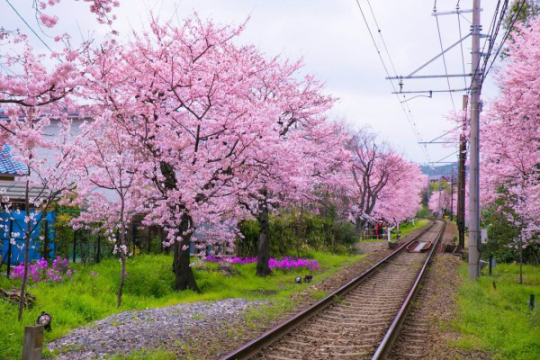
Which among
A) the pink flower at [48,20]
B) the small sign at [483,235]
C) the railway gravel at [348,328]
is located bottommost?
the railway gravel at [348,328]

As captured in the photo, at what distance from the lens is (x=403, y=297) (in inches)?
534

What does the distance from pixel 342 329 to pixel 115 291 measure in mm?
6336

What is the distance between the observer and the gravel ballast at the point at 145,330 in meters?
7.80

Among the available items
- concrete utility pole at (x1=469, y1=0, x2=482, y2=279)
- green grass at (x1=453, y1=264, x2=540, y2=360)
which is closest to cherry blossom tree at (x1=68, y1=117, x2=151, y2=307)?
green grass at (x1=453, y1=264, x2=540, y2=360)

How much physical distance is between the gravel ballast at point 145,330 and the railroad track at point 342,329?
1.28 m

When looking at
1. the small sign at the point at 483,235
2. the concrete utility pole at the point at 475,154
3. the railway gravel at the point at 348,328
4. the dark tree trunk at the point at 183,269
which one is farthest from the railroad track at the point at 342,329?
the dark tree trunk at the point at 183,269

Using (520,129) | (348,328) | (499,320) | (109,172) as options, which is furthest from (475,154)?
(109,172)

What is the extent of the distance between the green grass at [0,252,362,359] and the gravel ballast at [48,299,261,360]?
18.8 inches

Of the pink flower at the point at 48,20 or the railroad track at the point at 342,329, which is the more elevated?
the pink flower at the point at 48,20

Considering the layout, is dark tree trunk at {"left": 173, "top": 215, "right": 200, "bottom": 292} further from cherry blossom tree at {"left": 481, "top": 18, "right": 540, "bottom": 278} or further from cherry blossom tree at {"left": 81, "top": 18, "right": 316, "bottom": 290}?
cherry blossom tree at {"left": 481, "top": 18, "right": 540, "bottom": 278}

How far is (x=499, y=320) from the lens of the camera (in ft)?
34.9

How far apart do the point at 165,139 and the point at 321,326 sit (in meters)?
6.39

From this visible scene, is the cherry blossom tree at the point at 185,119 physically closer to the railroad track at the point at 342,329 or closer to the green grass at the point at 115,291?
the green grass at the point at 115,291

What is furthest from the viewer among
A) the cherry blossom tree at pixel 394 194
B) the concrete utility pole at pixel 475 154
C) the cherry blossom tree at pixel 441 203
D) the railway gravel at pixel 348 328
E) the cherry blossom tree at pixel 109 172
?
the cherry blossom tree at pixel 441 203
